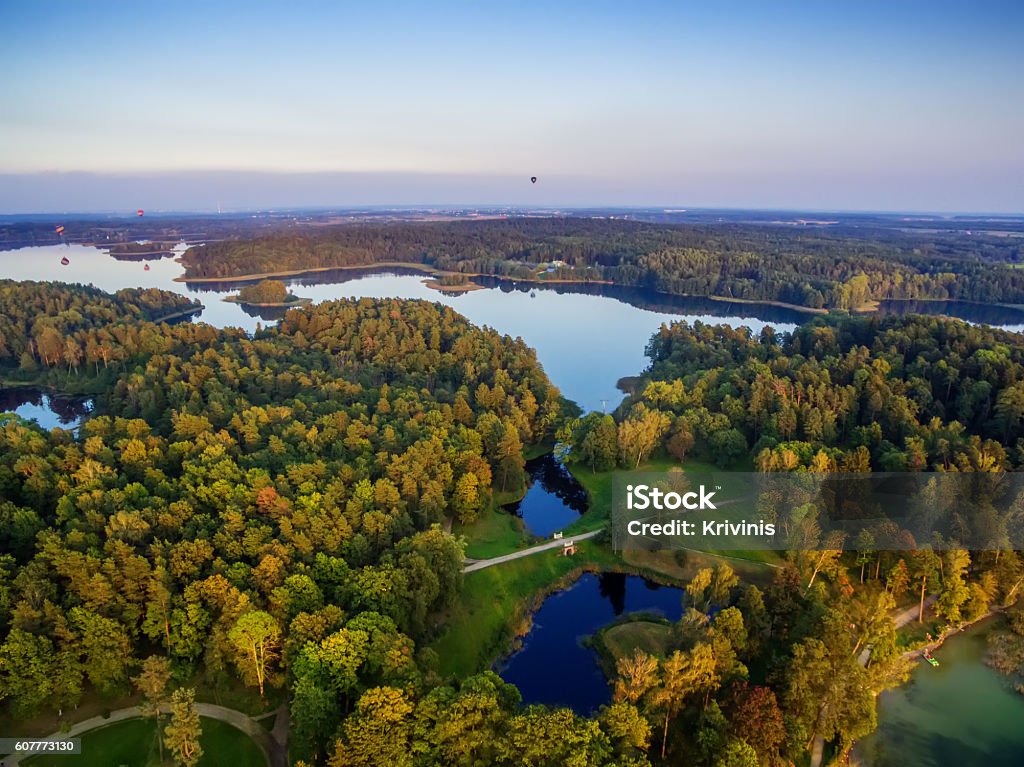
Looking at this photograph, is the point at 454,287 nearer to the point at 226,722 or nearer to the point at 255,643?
the point at 255,643

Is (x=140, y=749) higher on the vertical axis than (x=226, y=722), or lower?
higher

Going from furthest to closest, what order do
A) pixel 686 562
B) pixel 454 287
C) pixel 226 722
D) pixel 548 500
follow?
1. pixel 454 287
2. pixel 548 500
3. pixel 686 562
4. pixel 226 722

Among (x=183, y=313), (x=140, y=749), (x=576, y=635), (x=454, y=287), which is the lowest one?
(x=576, y=635)

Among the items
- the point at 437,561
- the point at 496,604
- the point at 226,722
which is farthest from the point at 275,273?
the point at 226,722

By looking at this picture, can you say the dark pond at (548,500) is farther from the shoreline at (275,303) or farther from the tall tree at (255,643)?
the shoreline at (275,303)

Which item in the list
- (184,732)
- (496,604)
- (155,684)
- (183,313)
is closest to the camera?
(184,732)

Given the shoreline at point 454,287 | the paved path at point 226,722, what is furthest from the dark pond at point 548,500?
the shoreline at point 454,287
